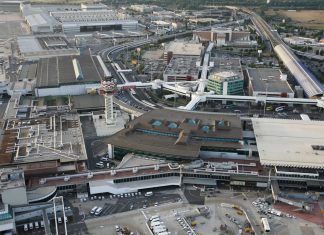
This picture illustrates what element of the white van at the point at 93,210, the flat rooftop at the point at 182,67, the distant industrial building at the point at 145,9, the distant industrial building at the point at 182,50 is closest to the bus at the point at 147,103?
the flat rooftop at the point at 182,67

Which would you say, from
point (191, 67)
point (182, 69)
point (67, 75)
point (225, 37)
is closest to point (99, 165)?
point (67, 75)

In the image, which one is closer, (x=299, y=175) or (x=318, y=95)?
(x=299, y=175)

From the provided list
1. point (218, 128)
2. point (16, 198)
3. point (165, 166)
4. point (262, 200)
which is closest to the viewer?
point (16, 198)

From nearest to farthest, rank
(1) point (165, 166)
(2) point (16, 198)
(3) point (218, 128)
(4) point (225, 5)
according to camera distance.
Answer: (2) point (16, 198), (1) point (165, 166), (3) point (218, 128), (4) point (225, 5)

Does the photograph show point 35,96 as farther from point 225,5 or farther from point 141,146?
point 225,5

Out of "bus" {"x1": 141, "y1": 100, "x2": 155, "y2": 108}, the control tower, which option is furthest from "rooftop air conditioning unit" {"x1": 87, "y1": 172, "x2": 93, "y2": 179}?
"bus" {"x1": 141, "y1": 100, "x2": 155, "y2": 108}

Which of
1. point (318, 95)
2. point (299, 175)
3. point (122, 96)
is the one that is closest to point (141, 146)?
point (299, 175)

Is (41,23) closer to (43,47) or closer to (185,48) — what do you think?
(43,47)

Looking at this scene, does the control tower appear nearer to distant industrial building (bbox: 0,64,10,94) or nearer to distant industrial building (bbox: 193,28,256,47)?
distant industrial building (bbox: 0,64,10,94)
